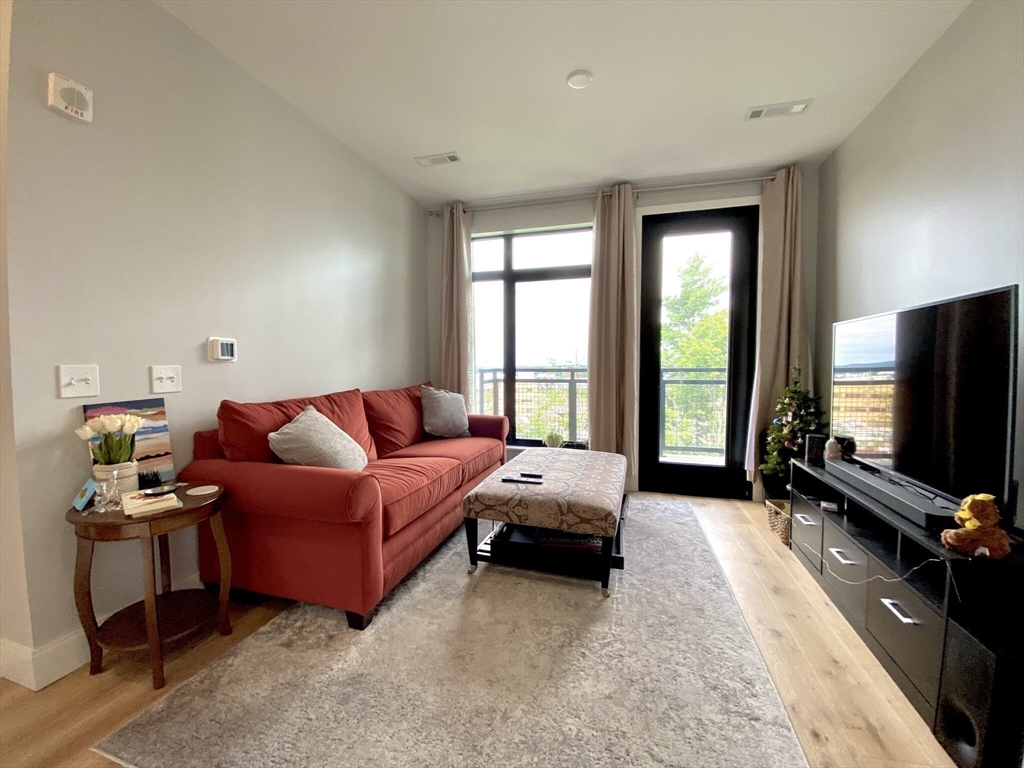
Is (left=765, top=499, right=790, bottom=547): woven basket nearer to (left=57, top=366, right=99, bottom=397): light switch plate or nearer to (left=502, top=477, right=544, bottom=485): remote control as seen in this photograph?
(left=502, top=477, right=544, bottom=485): remote control

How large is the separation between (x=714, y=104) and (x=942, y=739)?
3049 millimetres

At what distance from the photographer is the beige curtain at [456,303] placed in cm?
401

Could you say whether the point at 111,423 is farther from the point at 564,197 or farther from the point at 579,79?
the point at 564,197

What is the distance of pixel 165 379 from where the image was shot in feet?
6.04

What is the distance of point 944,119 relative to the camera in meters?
1.88

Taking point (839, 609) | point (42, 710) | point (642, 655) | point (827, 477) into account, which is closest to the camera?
point (42, 710)

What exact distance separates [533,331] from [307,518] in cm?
288

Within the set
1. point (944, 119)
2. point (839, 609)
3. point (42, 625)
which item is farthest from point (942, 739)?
point (42, 625)

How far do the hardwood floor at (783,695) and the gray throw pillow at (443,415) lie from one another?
5.27 feet

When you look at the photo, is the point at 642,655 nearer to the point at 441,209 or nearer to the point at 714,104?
the point at 714,104

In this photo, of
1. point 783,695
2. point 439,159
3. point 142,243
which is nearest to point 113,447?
point 142,243

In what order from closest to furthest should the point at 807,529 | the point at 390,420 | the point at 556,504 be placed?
the point at 556,504
the point at 807,529
the point at 390,420

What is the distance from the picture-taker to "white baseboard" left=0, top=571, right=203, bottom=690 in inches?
56.4

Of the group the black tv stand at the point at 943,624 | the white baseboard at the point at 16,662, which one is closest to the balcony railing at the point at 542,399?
the black tv stand at the point at 943,624
